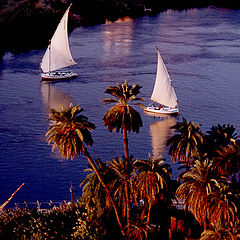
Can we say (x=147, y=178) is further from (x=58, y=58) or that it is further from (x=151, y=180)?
(x=58, y=58)

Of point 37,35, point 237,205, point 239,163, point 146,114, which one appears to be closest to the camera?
point 237,205

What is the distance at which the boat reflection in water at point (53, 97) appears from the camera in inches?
4097

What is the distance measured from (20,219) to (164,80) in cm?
5452

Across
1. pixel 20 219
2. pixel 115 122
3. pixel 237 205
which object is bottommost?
pixel 20 219

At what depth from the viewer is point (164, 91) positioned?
9619 cm

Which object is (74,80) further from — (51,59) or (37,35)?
(37,35)

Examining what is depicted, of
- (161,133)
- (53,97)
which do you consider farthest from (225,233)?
(53,97)

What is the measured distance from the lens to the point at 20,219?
49.9 meters

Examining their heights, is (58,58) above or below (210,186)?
above

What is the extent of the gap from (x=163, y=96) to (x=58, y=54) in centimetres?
3835

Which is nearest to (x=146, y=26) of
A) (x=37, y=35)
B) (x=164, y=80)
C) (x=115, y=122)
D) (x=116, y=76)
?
(x=37, y=35)

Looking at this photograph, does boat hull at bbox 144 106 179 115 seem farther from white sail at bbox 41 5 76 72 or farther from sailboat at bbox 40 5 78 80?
white sail at bbox 41 5 76 72

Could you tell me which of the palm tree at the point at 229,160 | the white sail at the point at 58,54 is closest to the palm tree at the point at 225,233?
the palm tree at the point at 229,160

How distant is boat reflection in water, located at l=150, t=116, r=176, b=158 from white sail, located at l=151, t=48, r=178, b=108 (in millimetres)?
3503
